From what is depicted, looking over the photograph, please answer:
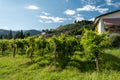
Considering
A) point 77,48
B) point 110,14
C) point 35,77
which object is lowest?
point 35,77

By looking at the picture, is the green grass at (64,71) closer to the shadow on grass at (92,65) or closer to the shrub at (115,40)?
the shadow on grass at (92,65)

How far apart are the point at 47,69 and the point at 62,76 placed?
7.69 feet

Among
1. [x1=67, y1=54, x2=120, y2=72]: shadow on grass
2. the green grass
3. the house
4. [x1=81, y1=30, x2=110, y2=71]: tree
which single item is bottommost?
the green grass

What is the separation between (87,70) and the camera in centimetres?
1421

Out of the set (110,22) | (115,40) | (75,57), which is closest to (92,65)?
(75,57)

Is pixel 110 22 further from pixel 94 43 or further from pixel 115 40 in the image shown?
pixel 94 43

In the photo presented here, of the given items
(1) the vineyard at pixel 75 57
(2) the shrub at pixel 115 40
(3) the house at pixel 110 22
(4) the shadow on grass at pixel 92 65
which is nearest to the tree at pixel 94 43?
(1) the vineyard at pixel 75 57

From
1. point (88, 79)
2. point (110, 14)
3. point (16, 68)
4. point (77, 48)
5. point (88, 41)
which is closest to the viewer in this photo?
point (88, 79)

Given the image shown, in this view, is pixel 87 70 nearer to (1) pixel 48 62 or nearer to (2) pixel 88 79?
(2) pixel 88 79

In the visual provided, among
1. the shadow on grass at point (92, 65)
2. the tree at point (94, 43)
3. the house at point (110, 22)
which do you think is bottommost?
the shadow on grass at point (92, 65)

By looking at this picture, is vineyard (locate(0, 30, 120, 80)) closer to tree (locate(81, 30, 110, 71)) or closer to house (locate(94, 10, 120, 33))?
tree (locate(81, 30, 110, 71))

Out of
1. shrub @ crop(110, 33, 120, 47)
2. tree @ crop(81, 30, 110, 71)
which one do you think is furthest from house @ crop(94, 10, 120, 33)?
tree @ crop(81, 30, 110, 71)

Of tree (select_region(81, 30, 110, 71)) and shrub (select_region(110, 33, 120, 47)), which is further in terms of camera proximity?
shrub (select_region(110, 33, 120, 47))

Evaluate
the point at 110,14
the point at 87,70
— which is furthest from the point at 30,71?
the point at 110,14
